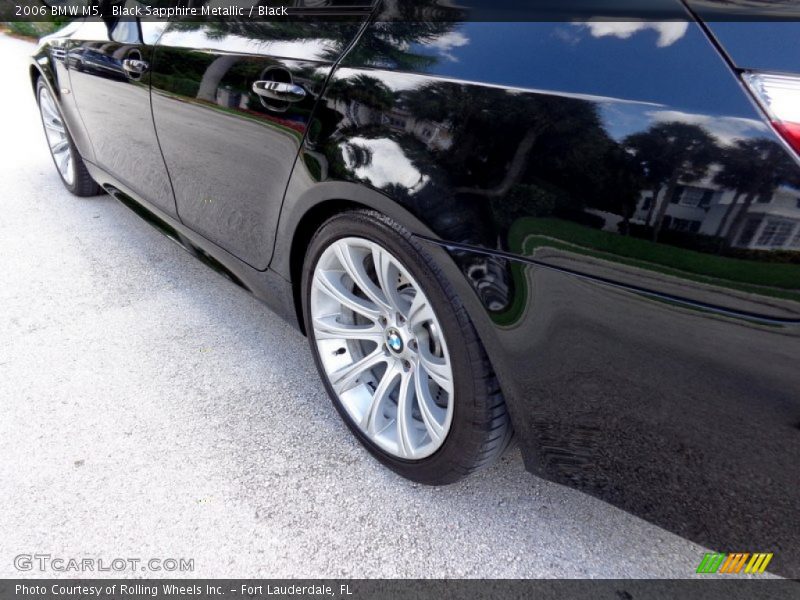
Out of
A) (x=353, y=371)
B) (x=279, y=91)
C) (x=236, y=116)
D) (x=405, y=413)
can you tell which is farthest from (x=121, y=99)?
(x=405, y=413)

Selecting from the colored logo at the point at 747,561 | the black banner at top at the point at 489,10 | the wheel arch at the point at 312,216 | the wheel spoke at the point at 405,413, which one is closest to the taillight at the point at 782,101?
the black banner at top at the point at 489,10

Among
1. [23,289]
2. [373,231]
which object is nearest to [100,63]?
[23,289]

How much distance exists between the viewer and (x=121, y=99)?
2719 millimetres

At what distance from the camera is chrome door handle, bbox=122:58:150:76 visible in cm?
241

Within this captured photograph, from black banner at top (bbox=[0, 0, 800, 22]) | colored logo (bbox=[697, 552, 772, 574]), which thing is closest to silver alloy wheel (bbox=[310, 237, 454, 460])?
black banner at top (bbox=[0, 0, 800, 22])

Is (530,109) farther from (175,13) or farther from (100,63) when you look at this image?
(100,63)

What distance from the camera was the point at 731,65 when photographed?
0.94 metres

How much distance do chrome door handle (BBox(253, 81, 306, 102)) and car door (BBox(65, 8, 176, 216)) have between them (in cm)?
94

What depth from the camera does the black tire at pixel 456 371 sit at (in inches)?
55.1

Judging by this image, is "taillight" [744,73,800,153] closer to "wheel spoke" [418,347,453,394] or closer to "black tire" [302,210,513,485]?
"black tire" [302,210,513,485]

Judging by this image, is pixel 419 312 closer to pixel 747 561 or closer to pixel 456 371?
pixel 456 371

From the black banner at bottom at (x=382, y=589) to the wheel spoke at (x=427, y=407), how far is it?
40 cm

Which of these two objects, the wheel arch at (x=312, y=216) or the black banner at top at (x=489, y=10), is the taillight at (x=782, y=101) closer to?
the black banner at top at (x=489, y=10)

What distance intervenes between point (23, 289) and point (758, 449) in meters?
3.32
